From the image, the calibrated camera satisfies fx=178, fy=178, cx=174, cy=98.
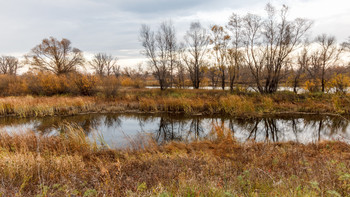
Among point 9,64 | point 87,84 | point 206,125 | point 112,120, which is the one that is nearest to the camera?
point 206,125

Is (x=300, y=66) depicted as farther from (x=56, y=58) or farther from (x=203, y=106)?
(x=56, y=58)

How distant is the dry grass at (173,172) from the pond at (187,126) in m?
2.20

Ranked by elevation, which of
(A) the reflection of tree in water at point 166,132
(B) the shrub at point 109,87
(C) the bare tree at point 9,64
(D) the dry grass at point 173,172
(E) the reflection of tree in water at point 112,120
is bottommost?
(A) the reflection of tree in water at point 166,132

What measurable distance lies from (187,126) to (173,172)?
800 centimetres

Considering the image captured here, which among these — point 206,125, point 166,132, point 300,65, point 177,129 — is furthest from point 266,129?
point 300,65

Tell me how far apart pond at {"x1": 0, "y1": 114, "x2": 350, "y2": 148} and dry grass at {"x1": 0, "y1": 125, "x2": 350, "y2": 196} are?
2.20 meters

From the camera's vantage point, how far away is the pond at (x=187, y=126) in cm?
952

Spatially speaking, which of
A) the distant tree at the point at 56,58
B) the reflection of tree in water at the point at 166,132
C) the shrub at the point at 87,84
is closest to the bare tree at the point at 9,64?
the distant tree at the point at 56,58

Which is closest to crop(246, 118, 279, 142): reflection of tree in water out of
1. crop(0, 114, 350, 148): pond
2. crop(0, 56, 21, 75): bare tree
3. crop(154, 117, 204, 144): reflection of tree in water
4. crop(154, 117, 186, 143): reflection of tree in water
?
crop(0, 114, 350, 148): pond

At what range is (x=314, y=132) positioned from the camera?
10086 mm

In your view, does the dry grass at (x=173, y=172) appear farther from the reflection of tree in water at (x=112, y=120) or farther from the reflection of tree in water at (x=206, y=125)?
the reflection of tree in water at (x=112, y=120)

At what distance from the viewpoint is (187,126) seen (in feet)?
38.8

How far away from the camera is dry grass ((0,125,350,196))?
279cm

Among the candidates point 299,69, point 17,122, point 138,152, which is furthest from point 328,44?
point 17,122
